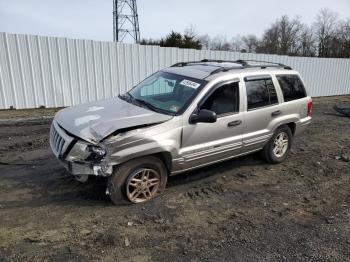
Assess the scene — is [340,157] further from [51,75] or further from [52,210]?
[51,75]

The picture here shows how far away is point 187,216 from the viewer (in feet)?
13.2

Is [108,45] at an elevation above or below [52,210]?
above

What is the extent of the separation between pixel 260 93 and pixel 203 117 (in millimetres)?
1698

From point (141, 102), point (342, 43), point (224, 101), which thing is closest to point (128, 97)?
point (141, 102)

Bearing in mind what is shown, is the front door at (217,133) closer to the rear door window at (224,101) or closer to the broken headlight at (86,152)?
the rear door window at (224,101)

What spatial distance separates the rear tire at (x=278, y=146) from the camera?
5.97 meters

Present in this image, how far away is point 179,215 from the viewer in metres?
4.04

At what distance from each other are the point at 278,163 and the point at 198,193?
234cm

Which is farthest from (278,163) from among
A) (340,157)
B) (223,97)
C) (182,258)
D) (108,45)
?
(108,45)

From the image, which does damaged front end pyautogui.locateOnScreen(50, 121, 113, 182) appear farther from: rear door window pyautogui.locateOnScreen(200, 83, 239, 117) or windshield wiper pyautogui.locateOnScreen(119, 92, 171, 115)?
rear door window pyautogui.locateOnScreen(200, 83, 239, 117)

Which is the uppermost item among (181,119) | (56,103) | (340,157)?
(181,119)

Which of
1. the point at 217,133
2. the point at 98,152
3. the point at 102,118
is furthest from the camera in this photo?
the point at 217,133

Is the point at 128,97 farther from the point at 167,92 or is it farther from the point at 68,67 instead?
the point at 68,67

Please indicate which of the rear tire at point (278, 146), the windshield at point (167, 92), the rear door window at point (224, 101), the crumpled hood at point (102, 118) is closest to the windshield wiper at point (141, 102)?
the windshield at point (167, 92)
